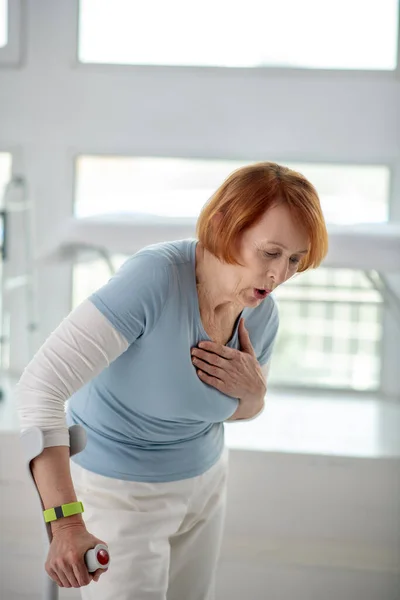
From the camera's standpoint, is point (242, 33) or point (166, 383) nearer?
point (166, 383)

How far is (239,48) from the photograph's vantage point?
2.61 m

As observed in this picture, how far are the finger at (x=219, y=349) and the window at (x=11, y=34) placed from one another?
175 cm

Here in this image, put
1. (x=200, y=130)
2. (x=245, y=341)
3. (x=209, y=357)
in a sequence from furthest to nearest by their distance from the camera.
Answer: (x=200, y=130) < (x=245, y=341) < (x=209, y=357)

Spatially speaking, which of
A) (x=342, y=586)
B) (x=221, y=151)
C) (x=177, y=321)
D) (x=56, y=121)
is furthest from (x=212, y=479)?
(x=56, y=121)

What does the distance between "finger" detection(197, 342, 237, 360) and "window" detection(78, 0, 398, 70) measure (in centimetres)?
159

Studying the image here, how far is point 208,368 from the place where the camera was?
4.07ft

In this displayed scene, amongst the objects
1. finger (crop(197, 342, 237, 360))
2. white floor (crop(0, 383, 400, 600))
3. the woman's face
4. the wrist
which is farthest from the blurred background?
A: the wrist

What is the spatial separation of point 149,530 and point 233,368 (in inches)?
11.9

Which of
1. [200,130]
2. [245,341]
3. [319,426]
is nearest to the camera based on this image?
[245,341]

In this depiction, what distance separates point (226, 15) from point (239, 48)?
124mm

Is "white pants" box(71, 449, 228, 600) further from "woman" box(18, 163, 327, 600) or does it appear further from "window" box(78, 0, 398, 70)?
"window" box(78, 0, 398, 70)

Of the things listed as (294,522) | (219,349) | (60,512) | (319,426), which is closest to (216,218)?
(219,349)

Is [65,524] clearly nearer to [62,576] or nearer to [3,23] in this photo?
[62,576]

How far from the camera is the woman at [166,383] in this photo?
1071mm
